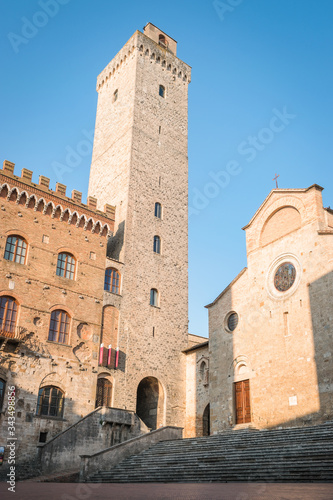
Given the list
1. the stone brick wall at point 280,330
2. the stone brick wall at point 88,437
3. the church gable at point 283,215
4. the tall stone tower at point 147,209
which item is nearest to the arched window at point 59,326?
the tall stone tower at point 147,209

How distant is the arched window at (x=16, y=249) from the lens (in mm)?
24078

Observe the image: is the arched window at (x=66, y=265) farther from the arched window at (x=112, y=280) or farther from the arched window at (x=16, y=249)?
the arched window at (x=112, y=280)

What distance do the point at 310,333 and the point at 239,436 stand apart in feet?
18.5

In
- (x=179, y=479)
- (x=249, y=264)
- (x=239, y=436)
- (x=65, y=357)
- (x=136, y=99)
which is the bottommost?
(x=179, y=479)

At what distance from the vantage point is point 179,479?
51.8 ft

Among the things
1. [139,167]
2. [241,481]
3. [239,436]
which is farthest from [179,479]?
[139,167]

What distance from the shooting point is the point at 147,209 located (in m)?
31.6

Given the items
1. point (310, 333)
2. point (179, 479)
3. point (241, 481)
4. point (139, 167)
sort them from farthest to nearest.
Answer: point (139, 167) → point (310, 333) → point (179, 479) → point (241, 481)

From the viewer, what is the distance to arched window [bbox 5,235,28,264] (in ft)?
79.0

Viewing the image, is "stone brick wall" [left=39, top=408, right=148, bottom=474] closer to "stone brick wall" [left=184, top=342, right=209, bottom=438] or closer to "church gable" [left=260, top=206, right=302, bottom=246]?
"stone brick wall" [left=184, top=342, right=209, bottom=438]

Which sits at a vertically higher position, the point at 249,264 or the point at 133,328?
the point at 249,264

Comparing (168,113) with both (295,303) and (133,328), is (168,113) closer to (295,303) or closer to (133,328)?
(133,328)

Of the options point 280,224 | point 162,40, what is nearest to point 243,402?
point 280,224

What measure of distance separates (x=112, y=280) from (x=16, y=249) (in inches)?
245
